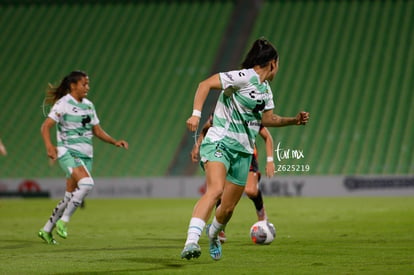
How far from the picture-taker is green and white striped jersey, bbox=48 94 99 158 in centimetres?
1170

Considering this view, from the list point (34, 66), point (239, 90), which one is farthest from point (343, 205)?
point (34, 66)

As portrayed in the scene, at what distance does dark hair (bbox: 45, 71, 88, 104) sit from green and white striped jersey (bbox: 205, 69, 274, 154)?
4.31 metres

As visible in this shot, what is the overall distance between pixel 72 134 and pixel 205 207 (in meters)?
5.00

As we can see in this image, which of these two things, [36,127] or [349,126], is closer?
[349,126]

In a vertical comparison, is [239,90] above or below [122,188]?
below

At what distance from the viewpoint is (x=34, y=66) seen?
32.5 meters

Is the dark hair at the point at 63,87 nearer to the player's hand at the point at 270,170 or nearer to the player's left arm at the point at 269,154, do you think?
the player's left arm at the point at 269,154

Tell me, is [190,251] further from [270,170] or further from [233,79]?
[270,170]

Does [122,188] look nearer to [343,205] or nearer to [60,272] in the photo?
[343,205]

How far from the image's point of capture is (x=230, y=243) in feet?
34.6

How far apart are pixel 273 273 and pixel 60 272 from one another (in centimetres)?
193

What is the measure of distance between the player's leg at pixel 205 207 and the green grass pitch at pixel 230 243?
1.23 ft

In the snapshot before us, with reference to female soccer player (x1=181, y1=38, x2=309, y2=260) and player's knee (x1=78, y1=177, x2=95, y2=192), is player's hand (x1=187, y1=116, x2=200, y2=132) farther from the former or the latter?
player's knee (x1=78, y1=177, x2=95, y2=192)

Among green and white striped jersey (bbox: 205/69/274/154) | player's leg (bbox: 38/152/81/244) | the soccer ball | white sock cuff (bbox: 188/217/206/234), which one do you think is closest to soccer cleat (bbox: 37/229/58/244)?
player's leg (bbox: 38/152/81/244)
